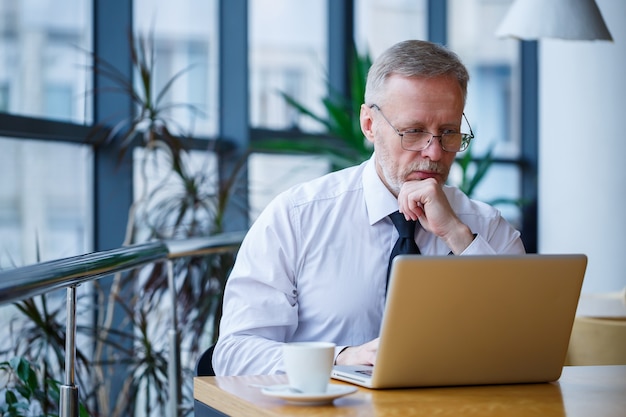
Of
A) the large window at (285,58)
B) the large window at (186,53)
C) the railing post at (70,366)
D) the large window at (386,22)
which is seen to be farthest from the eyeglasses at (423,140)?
the large window at (386,22)

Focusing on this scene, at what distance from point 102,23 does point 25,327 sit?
1.52 metres

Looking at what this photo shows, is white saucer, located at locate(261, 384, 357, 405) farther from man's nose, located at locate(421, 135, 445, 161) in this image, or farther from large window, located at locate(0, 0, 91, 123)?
large window, located at locate(0, 0, 91, 123)

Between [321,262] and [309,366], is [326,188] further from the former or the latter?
[309,366]

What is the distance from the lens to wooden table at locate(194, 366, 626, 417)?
1406mm

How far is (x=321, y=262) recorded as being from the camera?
2.26 meters

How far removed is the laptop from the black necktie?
Answer: 573mm

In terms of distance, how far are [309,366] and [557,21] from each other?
7.36 ft

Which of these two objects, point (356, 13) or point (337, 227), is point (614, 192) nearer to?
point (356, 13)

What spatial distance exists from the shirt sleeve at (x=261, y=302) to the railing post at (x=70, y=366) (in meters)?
0.32

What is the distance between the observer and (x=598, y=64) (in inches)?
186

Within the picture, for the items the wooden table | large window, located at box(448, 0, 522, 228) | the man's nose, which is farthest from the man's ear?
large window, located at box(448, 0, 522, 228)

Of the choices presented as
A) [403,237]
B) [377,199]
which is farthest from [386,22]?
[403,237]

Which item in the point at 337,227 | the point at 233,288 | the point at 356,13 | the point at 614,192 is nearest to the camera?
the point at 233,288

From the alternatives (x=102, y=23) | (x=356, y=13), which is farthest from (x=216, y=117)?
(x=356, y=13)
